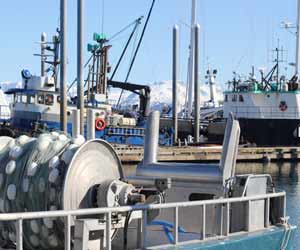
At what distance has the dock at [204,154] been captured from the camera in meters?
37.8

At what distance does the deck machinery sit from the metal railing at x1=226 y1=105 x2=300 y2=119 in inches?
1693

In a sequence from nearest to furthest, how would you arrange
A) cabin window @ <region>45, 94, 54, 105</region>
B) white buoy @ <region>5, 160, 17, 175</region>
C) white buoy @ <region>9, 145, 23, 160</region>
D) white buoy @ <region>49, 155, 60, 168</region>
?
white buoy @ <region>49, 155, 60, 168</region> < white buoy @ <region>5, 160, 17, 175</region> < white buoy @ <region>9, 145, 23, 160</region> < cabin window @ <region>45, 94, 54, 105</region>

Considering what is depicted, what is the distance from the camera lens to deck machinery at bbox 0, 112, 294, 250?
765 cm

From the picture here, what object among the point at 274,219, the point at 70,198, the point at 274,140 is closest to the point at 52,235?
the point at 70,198

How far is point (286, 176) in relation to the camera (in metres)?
37.1

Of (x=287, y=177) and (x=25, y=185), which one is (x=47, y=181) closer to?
(x=25, y=185)

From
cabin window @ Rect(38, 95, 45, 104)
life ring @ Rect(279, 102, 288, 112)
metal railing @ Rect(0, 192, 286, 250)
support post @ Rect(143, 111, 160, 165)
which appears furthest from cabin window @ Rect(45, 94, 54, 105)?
metal railing @ Rect(0, 192, 286, 250)

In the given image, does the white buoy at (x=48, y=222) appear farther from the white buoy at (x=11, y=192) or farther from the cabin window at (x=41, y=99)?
the cabin window at (x=41, y=99)

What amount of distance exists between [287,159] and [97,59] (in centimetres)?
1477

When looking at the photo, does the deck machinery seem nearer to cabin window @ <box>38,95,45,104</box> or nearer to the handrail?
the handrail

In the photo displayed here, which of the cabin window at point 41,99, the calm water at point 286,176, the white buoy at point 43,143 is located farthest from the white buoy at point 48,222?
the cabin window at point 41,99

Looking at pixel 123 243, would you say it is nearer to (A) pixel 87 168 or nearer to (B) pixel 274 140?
(A) pixel 87 168

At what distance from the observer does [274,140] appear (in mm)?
52500

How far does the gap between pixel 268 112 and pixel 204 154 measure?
47.1 feet
